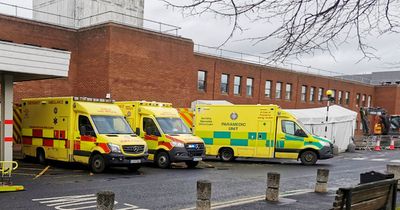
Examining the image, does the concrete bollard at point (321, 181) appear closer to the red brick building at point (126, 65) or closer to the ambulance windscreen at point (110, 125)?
the ambulance windscreen at point (110, 125)

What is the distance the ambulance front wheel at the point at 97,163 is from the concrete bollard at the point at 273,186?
724 centimetres

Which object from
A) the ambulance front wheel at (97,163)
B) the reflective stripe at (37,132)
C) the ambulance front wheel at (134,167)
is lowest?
the ambulance front wheel at (134,167)

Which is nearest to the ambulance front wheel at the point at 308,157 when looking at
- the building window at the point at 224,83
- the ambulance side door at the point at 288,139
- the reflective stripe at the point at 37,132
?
the ambulance side door at the point at 288,139

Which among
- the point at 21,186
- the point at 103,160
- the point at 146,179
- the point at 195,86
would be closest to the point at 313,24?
the point at 21,186

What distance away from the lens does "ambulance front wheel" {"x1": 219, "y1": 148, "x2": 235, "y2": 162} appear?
22.0 m

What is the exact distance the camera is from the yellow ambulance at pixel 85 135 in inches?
613

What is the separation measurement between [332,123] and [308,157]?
9.71 m

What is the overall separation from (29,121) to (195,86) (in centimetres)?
1640

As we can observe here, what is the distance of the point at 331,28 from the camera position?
221 inches

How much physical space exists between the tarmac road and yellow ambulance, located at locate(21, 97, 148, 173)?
51cm

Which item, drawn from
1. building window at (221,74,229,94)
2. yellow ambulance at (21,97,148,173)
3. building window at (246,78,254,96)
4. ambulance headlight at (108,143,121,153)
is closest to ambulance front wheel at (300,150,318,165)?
yellow ambulance at (21,97,148,173)

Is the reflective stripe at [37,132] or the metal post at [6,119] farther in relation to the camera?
the reflective stripe at [37,132]

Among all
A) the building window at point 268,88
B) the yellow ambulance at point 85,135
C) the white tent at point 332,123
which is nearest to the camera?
the yellow ambulance at point 85,135

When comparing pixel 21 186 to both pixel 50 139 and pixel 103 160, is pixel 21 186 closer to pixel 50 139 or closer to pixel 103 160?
pixel 103 160
